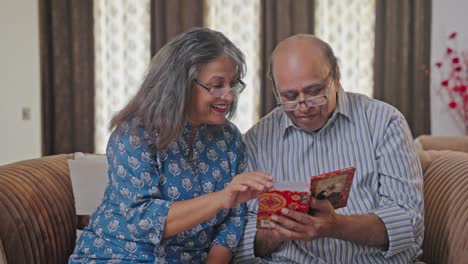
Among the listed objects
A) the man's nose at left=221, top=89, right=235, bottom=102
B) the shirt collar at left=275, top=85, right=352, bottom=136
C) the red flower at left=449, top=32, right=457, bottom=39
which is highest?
the red flower at left=449, top=32, right=457, bottom=39

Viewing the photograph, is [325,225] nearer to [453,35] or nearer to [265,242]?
[265,242]

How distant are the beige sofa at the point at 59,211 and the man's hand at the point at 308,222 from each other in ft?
1.44

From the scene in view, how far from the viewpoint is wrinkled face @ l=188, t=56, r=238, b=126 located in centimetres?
173

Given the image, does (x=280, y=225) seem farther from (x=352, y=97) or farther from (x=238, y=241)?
(x=352, y=97)

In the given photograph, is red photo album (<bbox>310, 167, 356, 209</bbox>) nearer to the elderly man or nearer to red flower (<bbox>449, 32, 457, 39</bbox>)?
the elderly man

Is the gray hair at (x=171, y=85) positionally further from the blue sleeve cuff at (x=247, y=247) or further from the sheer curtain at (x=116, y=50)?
the sheer curtain at (x=116, y=50)

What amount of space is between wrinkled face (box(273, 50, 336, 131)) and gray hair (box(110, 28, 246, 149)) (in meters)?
0.20

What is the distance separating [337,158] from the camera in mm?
1861

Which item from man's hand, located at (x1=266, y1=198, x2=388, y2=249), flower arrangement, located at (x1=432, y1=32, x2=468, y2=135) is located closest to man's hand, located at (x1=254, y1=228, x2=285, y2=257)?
man's hand, located at (x1=266, y1=198, x2=388, y2=249)

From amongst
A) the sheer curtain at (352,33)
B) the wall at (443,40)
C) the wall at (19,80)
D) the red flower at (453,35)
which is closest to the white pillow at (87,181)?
the wall at (19,80)

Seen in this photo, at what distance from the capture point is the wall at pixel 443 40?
5.10 m

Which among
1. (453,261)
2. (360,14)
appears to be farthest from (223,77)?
→ (360,14)

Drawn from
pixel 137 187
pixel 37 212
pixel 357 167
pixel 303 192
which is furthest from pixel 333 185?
pixel 37 212

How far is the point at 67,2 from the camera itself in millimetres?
5117
